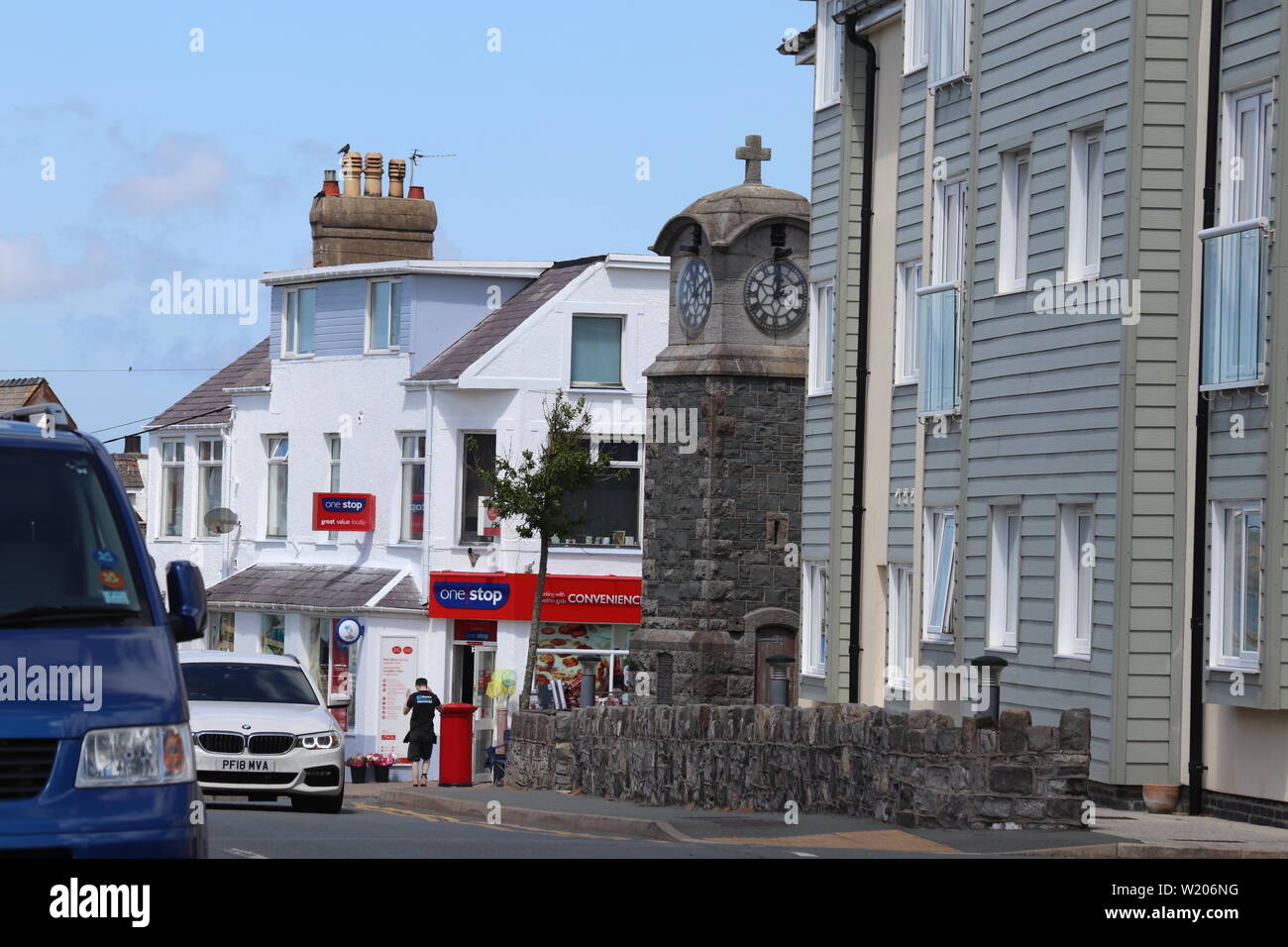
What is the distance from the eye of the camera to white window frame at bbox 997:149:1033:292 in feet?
73.6

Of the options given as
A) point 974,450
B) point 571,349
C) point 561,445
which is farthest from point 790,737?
point 571,349

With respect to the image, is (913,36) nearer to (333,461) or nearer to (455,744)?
(455,744)

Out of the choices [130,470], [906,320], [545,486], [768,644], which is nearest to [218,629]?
[545,486]

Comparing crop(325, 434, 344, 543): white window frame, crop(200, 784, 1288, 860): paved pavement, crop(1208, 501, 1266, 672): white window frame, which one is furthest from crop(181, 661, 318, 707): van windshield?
crop(325, 434, 344, 543): white window frame

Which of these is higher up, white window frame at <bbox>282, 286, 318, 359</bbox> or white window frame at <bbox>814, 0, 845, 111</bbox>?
white window frame at <bbox>814, 0, 845, 111</bbox>

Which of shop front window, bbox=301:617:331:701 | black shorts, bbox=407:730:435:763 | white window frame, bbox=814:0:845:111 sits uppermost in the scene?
white window frame, bbox=814:0:845:111

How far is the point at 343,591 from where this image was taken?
45.2m

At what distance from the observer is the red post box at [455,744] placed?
105 feet

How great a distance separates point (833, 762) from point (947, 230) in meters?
7.13

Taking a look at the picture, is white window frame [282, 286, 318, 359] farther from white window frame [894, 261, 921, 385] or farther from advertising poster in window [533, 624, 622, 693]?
white window frame [894, 261, 921, 385]

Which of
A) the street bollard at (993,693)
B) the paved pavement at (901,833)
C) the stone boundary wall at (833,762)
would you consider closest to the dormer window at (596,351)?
the stone boundary wall at (833,762)

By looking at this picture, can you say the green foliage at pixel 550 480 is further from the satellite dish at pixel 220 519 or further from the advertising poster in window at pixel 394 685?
the satellite dish at pixel 220 519

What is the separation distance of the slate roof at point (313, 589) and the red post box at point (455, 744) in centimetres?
1144

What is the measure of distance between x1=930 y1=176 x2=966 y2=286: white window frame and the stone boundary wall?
522 centimetres
